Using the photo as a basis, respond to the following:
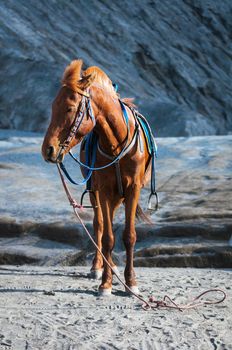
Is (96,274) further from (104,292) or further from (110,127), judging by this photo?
(110,127)

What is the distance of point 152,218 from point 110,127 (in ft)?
10.3

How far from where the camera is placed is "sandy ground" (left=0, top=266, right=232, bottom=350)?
4.64 meters

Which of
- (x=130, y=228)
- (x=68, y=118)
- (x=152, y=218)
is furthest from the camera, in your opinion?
(x=152, y=218)

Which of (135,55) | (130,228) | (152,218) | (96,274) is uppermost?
(130,228)

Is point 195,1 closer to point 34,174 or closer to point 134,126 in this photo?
point 34,174

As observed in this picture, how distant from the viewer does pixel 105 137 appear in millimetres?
6152

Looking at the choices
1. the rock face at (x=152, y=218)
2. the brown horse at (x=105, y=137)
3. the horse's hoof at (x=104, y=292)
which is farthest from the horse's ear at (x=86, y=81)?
the rock face at (x=152, y=218)

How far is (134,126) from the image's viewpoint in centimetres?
641

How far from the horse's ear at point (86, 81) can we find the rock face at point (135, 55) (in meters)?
12.6

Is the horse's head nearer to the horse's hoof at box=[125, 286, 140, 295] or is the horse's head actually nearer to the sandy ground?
the sandy ground

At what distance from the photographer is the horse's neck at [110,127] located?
6.09 m

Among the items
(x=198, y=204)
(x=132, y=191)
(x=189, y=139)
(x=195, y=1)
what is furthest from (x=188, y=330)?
(x=195, y=1)

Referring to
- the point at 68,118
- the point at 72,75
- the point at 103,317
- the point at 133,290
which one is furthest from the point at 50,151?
the point at 133,290

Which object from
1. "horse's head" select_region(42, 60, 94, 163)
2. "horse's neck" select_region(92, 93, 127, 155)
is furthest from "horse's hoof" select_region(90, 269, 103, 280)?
"horse's head" select_region(42, 60, 94, 163)
